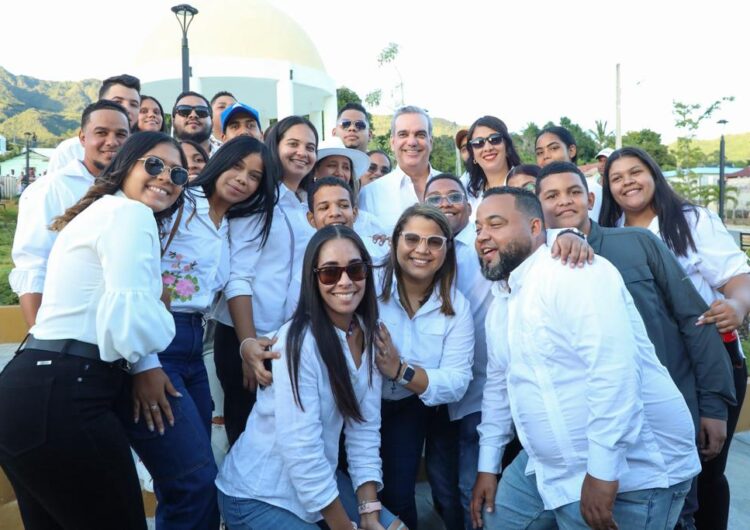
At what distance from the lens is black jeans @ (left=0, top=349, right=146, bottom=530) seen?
79.8 inches

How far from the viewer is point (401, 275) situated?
10.9ft

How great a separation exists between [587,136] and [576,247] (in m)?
56.4

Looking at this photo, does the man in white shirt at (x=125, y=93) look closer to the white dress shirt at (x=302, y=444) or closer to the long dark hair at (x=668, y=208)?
the white dress shirt at (x=302, y=444)

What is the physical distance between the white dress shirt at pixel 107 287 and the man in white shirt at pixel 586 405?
159 cm

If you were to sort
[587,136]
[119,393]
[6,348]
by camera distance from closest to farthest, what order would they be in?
[119,393] < [6,348] < [587,136]

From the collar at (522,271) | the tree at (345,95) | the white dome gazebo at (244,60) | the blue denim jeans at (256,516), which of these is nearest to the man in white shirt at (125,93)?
the blue denim jeans at (256,516)

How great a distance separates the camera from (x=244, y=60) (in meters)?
17.7

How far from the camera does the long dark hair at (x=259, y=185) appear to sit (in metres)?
3.26

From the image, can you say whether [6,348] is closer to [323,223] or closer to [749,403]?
[323,223]

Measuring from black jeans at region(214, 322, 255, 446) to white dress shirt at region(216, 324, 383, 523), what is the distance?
612 mm

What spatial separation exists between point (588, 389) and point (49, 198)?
274cm

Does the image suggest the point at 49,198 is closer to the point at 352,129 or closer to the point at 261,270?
the point at 261,270

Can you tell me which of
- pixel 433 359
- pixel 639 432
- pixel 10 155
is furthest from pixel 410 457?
pixel 10 155

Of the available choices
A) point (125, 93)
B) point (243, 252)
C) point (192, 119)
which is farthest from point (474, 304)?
point (125, 93)
